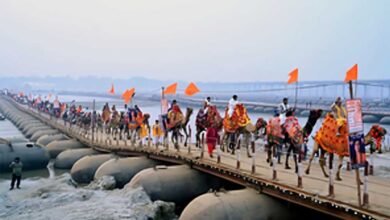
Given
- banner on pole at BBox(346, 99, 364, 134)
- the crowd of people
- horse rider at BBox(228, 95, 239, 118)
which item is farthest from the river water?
banner on pole at BBox(346, 99, 364, 134)

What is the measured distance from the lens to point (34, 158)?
99.1 feet

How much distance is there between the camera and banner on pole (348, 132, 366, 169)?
10.9m

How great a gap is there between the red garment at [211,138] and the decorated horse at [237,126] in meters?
0.78

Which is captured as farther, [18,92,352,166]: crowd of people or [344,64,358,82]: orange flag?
[18,92,352,166]: crowd of people

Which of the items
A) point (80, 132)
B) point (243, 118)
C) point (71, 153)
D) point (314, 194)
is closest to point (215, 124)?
point (243, 118)

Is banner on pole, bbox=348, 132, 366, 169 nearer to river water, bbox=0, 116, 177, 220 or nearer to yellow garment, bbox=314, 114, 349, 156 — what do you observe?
yellow garment, bbox=314, 114, 349, 156

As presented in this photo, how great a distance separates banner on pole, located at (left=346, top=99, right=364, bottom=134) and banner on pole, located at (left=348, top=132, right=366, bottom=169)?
201 mm

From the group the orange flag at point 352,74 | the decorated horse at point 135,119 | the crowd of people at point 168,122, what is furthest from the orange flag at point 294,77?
the decorated horse at point 135,119

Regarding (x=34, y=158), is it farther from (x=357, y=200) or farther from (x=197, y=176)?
(x=357, y=200)

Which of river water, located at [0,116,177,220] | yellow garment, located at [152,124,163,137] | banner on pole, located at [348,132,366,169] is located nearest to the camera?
banner on pole, located at [348,132,366,169]

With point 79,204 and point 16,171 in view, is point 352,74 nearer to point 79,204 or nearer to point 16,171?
point 79,204

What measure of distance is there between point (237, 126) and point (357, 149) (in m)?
10.1

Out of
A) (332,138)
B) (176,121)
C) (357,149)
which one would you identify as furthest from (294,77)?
(357,149)

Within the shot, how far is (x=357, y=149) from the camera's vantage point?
10.9m
